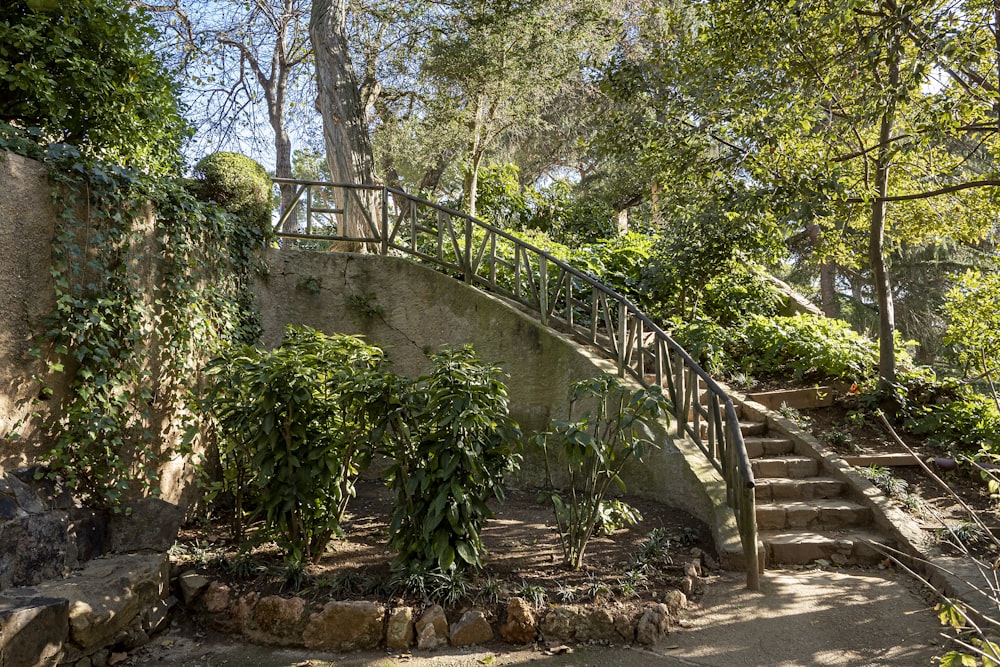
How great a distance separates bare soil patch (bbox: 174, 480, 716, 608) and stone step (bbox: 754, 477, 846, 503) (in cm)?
79

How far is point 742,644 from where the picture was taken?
A: 4012mm

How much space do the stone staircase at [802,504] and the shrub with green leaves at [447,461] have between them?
225 cm

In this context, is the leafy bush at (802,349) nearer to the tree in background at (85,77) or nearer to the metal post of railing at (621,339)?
the metal post of railing at (621,339)

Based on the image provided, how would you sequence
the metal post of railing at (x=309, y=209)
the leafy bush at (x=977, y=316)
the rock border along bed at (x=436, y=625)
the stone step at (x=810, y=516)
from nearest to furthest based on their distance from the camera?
the rock border along bed at (x=436, y=625), the stone step at (x=810, y=516), the leafy bush at (x=977, y=316), the metal post of railing at (x=309, y=209)

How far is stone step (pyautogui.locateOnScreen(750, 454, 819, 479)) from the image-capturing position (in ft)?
20.0

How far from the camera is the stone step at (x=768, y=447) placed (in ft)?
21.0

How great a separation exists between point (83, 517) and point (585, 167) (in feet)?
51.3

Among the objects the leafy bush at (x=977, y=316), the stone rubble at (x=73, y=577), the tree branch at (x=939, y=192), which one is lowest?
the stone rubble at (x=73, y=577)

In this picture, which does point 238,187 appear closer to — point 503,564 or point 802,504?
point 503,564

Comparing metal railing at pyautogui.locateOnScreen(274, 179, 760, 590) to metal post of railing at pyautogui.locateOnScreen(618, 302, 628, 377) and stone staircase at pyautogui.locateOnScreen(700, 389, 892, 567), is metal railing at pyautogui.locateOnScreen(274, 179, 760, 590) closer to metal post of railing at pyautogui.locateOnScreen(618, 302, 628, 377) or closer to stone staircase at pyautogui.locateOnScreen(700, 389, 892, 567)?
Answer: metal post of railing at pyautogui.locateOnScreen(618, 302, 628, 377)

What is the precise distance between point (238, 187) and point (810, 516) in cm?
602

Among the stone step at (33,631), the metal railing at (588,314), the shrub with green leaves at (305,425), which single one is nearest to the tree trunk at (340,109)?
the metal railing at (588,314)

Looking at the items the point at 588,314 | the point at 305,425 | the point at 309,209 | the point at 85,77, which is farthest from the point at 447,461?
the point at 309,209

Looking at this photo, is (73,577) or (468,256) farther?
(468,256)
